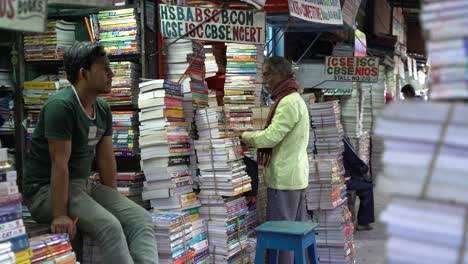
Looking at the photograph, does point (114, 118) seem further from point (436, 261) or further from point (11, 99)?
point (436, 261)

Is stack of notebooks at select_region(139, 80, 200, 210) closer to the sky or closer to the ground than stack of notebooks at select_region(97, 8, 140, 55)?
closer to the ground

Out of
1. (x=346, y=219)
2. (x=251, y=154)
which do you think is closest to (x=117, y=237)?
(x=251, y=154)

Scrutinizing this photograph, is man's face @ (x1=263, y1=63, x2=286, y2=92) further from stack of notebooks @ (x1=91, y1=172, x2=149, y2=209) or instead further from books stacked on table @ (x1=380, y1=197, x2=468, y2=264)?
books stacked on table @ (x1=380, y1=197, x2=468, y2=264)

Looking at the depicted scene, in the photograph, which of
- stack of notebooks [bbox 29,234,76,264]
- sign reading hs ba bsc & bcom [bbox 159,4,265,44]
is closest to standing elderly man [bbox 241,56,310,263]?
sign reading hs ba bsc & bcom [bbox 159,4,265,44]

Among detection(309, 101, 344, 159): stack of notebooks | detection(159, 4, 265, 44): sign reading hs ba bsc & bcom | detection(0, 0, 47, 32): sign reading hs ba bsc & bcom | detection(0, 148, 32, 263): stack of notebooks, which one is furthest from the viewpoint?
detection(309, 101, 344, 159): stack of notebooks

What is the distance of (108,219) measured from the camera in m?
3.15

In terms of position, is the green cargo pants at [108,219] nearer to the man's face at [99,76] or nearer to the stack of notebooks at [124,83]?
the man's face at [99,76]

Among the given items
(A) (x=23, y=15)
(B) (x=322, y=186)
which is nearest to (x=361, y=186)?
(B) (x=322, y=186)

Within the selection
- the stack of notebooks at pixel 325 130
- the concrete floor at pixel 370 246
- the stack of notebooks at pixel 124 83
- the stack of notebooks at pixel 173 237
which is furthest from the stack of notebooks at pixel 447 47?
the concrete floor at pixel 370 246

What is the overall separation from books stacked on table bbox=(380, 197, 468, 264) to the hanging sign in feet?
10.9

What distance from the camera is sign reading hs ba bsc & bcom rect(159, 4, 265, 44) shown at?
4297 millimetres

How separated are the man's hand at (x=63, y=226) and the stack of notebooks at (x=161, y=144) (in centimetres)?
131

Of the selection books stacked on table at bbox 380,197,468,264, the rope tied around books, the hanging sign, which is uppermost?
the hanging sign

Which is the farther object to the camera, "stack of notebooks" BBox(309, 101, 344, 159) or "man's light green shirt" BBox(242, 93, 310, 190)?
"stack of notebooks" BBox(309, 101, 344, 159)
